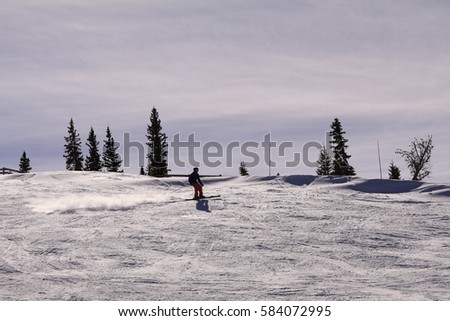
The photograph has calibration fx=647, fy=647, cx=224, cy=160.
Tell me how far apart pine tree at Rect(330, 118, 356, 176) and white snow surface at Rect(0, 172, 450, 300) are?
112 ft

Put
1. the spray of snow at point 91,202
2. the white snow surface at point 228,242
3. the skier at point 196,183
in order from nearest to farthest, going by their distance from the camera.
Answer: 1. the white snow surface at point 228,242
2. the spray of snow at point 91,202
3. the skier at point 196,183

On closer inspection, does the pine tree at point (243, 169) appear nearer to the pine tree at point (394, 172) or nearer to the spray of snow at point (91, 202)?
the pine tree at point (394, 172)

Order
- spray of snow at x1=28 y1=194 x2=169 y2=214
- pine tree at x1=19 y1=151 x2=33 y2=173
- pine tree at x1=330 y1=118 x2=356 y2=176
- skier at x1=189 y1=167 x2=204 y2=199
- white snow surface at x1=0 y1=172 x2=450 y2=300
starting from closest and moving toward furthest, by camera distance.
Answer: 1. white snow surface at x1=0 y1=172 x2=450 y2=300
2. spray of snow at x1=28 y1=194 x2=169 y2=214
3. skier at x1=189 y1=167 x2=204 y2=199
4. pine tree at x1=330 y1=118 x2=356 y2=176
5. pine tree at x1=19 y1=151 x2=33 y2=173

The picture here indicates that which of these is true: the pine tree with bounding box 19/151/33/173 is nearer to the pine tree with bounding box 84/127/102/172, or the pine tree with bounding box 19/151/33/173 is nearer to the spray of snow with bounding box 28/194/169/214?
the pine tree with bounding box 84/127/102/172

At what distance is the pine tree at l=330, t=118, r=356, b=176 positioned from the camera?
223 feet

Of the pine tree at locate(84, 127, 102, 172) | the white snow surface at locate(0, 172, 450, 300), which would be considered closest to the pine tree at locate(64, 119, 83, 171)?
the pine tree at locate(84, 127, 102, 172)

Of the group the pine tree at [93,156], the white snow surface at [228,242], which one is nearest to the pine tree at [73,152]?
the pine tree at [93,156]

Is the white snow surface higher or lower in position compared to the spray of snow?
lower

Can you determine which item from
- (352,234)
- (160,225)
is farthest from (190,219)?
(352,234)

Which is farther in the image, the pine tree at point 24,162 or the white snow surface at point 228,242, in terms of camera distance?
the pine tree at point 24,162

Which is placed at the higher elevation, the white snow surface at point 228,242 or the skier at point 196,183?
the skier at point 196,183

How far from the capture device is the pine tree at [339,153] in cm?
6788

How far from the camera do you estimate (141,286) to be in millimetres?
16250

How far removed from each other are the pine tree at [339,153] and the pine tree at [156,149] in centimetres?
1916
